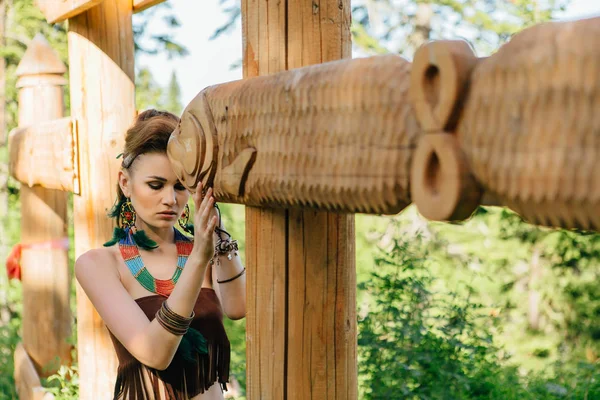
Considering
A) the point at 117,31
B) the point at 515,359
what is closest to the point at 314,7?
the point at 117,31

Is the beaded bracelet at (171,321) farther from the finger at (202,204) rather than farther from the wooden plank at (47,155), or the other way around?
the wooden plank at (47,155)

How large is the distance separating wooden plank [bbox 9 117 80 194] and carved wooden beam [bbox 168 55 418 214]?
1940 millimetres

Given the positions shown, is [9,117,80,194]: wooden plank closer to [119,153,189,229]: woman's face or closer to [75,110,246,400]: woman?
[75,110,246,400]: woman

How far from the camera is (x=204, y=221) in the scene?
182 cm

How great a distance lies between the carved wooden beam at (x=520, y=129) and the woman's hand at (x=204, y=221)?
0.77m

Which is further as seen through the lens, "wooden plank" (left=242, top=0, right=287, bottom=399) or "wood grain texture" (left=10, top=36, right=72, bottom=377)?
"wood grain texture" (left=10, top=36, right=72, bottom=377)

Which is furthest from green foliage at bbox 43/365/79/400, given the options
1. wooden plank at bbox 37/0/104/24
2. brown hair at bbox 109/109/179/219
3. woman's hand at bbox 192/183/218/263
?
woman's hand at bbox 192/183/218/263

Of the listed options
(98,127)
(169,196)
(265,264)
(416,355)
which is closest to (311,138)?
(265,264)

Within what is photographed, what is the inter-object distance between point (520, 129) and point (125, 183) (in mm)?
1702

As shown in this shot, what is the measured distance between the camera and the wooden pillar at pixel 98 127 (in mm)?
3453

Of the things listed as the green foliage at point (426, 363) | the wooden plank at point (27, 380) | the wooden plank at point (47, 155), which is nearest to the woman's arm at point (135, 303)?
the wooden plank at point (47, 155)

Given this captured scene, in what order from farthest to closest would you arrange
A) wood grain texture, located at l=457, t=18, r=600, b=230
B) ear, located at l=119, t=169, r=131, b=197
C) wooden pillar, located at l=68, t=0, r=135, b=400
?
wooden pillar, located at l=68, t=0, r=135, b=400 < ear, located at l=119, t=169, r=131, b=197 < wood grain texture, located at l=457, t=18, r=600, b=230

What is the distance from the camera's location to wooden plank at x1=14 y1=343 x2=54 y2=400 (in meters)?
4.45

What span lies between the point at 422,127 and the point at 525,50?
0.69 feet
